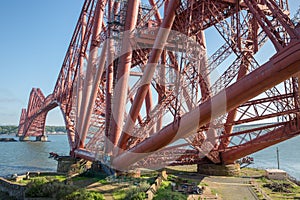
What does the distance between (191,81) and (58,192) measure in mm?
9156

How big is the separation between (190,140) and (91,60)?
14.9m

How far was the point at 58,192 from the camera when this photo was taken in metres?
14.8

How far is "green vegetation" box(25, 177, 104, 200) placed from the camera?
1366cm

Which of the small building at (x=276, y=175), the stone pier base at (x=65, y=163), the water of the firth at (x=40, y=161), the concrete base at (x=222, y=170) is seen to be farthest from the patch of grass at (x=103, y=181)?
the water of the firth at (x=40, y=161)

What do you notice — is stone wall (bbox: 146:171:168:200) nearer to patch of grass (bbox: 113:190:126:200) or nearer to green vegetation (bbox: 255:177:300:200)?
patch of grass (bbox: 113:190:126:200)

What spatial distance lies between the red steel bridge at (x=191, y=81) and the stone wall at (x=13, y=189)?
18.2 ft

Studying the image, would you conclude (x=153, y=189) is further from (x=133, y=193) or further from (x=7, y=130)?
(x=7, y=130)

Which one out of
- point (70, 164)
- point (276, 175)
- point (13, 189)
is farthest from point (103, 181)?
point (276, 175)

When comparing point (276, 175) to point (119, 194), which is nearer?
point (119, 194)

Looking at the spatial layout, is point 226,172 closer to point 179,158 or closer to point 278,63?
point 179,158

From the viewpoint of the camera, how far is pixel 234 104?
339 inches

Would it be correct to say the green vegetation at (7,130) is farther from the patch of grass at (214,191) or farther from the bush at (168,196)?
the bush at (168,196)

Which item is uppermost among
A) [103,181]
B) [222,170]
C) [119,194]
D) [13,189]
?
[222,170]

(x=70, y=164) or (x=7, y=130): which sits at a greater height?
(x=7, y=130)
